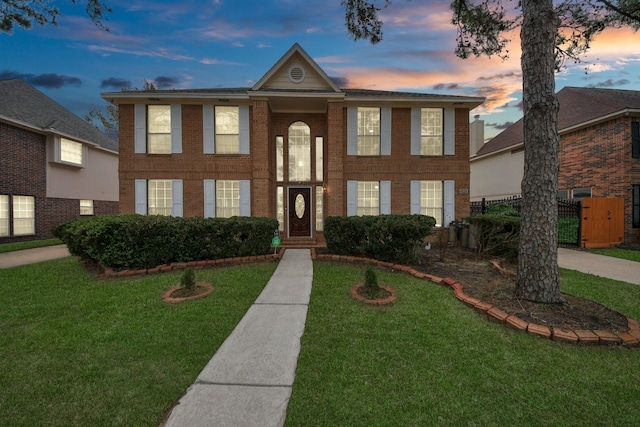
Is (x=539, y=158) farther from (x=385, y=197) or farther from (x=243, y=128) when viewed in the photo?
(x=243, y=128)

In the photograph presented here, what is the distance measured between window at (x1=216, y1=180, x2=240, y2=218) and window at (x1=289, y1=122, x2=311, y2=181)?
7.59ft

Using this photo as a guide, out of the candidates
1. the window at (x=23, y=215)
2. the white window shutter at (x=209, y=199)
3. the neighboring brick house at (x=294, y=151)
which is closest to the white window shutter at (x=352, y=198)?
the neighboring brick house at (x=294, y=151)

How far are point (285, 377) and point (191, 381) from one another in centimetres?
89

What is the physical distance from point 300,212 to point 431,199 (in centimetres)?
543

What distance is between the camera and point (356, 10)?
23.0 ft

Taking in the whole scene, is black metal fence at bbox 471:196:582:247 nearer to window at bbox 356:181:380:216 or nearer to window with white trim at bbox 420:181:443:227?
window with white trim at bbox 420:181:443:227

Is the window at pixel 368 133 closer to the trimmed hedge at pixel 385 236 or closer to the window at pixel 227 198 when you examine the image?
the trimmed hedge at pixel 385 236

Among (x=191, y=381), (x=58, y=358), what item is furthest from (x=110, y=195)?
(x=191, y=381)

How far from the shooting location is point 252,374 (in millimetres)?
2660

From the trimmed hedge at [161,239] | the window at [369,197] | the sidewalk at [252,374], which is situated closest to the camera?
the sidewalk at [252,374]

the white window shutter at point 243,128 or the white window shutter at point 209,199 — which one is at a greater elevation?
the white window shutter at point 243,128

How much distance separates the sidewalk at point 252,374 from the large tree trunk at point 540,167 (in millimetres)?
3641

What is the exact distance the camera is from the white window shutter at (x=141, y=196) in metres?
10.2

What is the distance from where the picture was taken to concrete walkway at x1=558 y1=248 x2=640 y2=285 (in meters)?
6.28
